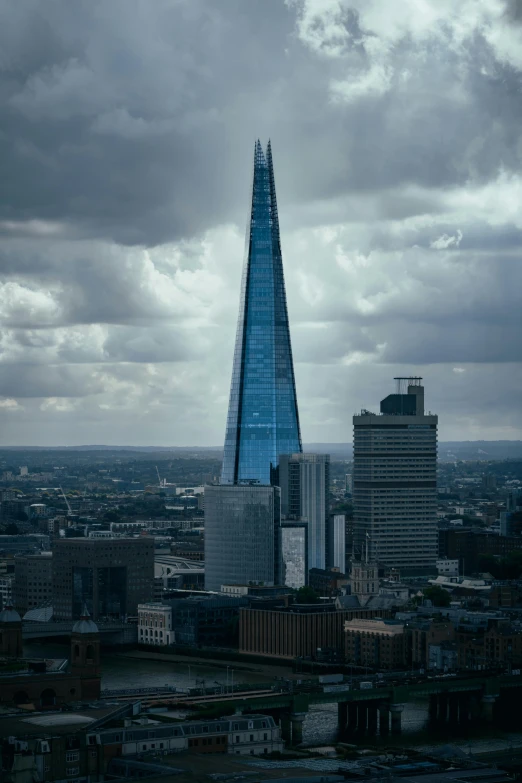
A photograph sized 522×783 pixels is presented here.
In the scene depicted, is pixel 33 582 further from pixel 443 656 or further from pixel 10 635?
pixel 10 635

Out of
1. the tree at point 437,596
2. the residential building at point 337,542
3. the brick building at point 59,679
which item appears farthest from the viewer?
the residential building at point 337,542

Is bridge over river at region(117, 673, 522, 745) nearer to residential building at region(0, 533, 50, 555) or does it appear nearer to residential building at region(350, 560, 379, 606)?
residential building at region(350, 560, 379, 606)

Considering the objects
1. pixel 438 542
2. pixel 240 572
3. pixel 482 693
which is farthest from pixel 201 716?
pixel 438 542

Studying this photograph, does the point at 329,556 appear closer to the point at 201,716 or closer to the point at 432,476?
the point at 432,476

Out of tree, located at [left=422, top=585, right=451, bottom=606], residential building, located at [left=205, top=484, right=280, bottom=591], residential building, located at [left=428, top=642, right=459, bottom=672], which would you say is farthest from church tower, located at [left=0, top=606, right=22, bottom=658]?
A: residential building, located at [left=205, top=484, right=280, bottom=591]

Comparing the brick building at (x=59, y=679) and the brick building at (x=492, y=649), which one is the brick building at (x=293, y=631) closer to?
the brick building at (x=492, y=649)

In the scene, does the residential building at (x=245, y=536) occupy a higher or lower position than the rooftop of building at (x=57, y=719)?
higher

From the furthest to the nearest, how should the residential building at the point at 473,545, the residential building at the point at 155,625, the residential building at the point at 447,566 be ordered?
the residential building at the point at 473,545 < the residential building at the point at 447,566 < the residential building at the point at 155,625

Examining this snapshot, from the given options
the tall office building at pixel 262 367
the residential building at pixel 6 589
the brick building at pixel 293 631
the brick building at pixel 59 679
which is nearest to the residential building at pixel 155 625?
the brick building at pixel 293 631
